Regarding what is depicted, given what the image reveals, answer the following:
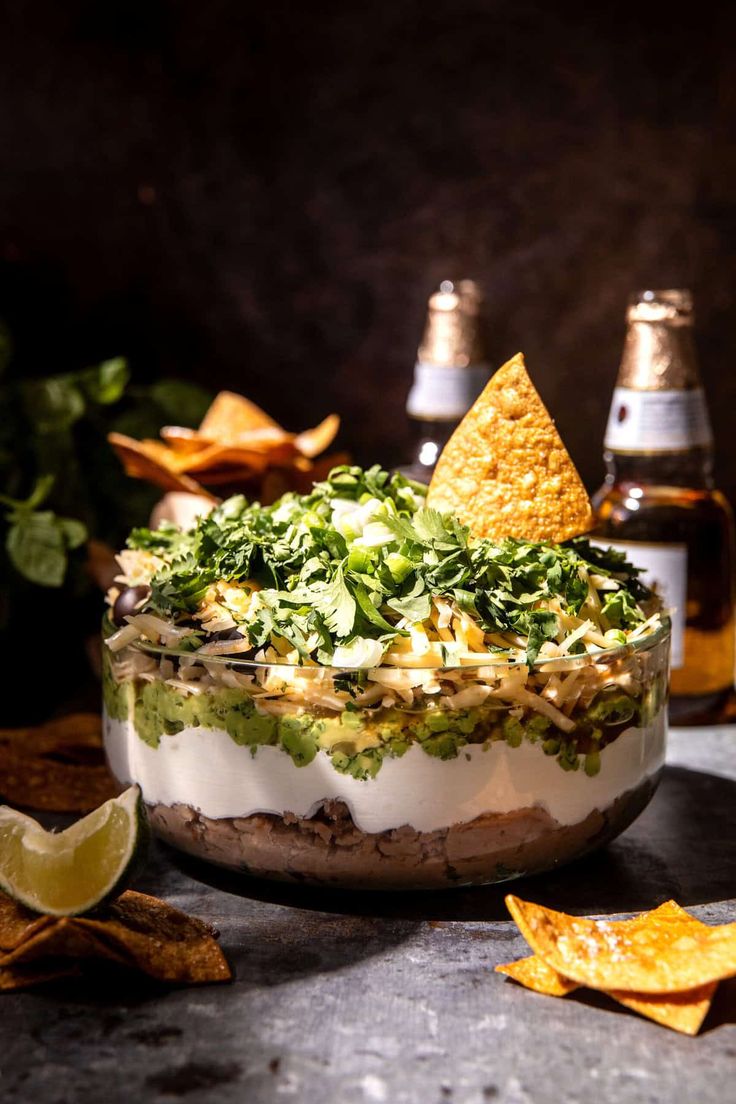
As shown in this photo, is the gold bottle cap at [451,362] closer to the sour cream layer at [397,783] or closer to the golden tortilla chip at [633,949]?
the sour cream layer at [397,783]

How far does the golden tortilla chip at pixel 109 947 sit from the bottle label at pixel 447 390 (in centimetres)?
105

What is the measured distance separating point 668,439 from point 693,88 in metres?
0.78

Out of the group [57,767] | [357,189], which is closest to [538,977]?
[57,767]

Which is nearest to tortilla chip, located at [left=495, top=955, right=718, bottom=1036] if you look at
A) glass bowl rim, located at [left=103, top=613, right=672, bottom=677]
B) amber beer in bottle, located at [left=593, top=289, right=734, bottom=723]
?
glass bowl rim, located at [left=103, top=613, right=672, bottom=677]

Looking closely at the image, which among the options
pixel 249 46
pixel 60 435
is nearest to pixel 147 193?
pixel 249 46

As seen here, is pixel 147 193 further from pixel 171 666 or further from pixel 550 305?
pixel 171 666

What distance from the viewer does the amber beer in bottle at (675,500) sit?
1.85m

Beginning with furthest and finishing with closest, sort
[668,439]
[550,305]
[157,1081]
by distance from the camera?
[550,305]
[668,439]
[157,1081]

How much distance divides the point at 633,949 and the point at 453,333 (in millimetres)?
1164

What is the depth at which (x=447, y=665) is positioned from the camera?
122 centimetres

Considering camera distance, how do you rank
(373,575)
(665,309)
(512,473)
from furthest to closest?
1. (665,309)
2. (512,473)
3. (373,575)

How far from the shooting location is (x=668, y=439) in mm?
1850

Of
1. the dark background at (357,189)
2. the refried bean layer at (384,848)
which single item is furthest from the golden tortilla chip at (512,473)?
the dark background at (357,189)

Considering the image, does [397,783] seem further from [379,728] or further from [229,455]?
[229,455]
